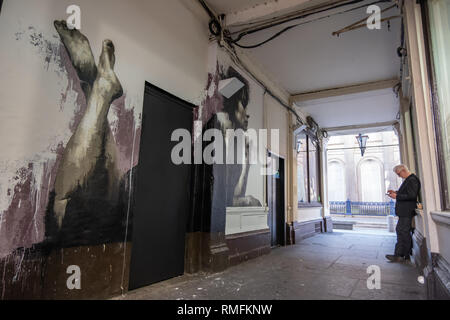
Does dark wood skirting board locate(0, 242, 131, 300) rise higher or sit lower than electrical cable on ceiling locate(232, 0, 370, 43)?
lower

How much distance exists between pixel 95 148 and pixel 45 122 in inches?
18.3

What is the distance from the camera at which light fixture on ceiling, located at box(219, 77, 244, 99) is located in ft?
13.8

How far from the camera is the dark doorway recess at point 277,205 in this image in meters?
6.12

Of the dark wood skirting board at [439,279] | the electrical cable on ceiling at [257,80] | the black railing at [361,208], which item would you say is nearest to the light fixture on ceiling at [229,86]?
the electrical cable on ceiling at [257,80]

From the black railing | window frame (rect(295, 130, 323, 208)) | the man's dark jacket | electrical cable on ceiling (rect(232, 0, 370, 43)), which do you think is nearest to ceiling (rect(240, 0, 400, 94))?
electrical cable on ceiling (rect(232, 0, 370, 43))

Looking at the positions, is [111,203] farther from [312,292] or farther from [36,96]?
[312,292]

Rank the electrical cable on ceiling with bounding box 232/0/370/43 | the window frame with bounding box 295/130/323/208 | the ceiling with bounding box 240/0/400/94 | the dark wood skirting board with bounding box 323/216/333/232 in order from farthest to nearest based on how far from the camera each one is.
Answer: the dark wood skirting board with bounding box 323/216/333/232, the window frame with bounding box 295/130/323/208, the ceiling with bounding box 240/0/400/94, the electrical cable on ceiling with bounding box 232/0/370/43

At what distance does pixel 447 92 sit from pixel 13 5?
354cm

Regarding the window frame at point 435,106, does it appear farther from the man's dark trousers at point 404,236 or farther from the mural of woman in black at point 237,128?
the mural of woman in black at point 237,128

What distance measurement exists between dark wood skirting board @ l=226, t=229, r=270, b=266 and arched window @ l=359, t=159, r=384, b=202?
52.6 ft

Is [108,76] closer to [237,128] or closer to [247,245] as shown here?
[237,128]

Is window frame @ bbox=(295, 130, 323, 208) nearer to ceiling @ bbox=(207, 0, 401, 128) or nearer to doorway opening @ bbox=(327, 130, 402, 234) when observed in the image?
ceiling @ bbox=(207, 0, 401, 128)

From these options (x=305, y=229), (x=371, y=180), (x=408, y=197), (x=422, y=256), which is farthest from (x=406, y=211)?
(x=371, y=180)
